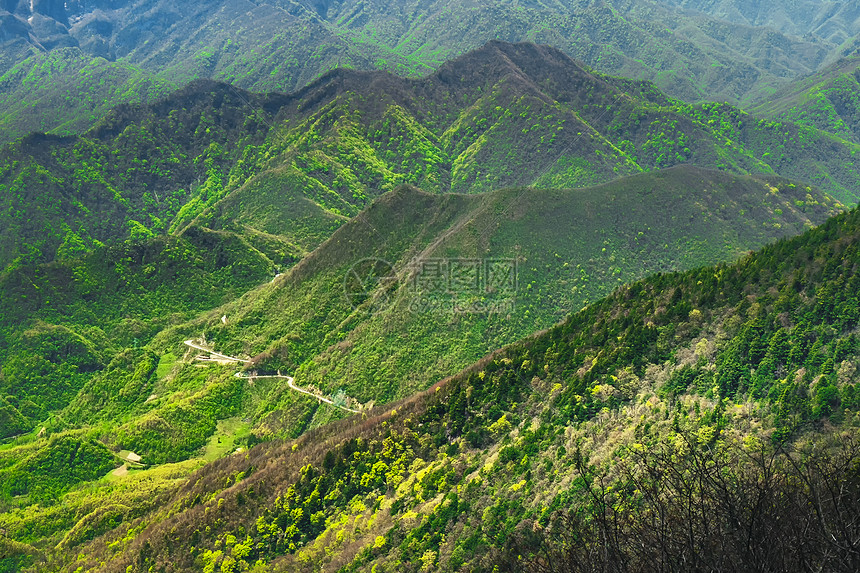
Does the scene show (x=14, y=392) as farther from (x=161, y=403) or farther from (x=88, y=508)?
(x=88, y=508)

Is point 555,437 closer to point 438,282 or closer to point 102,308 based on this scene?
point 438,282

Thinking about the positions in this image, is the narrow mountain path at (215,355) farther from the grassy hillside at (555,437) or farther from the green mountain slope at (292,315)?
the grassy hillside at (555,437)

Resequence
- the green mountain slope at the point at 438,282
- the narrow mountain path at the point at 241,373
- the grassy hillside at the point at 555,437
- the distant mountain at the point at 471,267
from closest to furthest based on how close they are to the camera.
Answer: the grassy hillside at the point at 555,437 < the narrow mountain path at the point at 241,373 < the green mountain slope at the point at 438,282 < the distant mountain at the point at 471,267

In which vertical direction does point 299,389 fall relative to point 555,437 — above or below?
below

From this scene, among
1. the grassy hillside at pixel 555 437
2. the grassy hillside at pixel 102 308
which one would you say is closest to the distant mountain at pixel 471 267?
the grassy hillside at pixel 102 308

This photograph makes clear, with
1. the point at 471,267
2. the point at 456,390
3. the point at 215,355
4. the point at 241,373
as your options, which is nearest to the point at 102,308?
the point at 215,355

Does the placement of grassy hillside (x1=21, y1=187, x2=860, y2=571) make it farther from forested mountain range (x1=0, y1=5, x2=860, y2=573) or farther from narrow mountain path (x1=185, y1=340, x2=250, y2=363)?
narrow mountain path (x1=185, y1=340, x2=250, y2=363)

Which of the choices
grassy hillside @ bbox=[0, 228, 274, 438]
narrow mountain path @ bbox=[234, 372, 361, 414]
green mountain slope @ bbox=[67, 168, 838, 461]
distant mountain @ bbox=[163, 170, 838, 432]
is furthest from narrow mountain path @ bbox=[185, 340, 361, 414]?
grassy hillside @ bbox=[0, 228, 274, 438]

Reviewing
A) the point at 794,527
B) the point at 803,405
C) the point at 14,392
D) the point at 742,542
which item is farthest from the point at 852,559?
the point at 14,392
